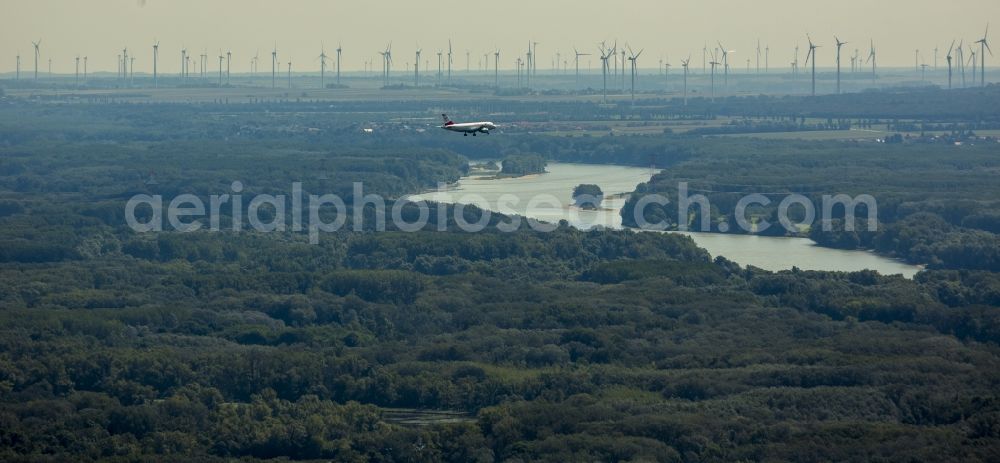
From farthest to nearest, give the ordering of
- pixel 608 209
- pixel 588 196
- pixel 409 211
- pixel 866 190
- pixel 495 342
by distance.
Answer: pixel 588 196 < pixel 866 190 < pixel 608 209 < pixel 409 211 < pixel 495 342

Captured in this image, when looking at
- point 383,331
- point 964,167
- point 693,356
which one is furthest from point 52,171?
point 693,356

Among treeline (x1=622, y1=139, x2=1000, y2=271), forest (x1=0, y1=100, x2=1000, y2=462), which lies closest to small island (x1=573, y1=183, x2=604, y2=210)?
treeline (x1=622, y1=139, x2=1000, y2=271)

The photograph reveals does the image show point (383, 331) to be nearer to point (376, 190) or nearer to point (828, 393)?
point (828, 393)

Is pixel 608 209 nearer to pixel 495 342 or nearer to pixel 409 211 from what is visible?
→ pixel 409 211

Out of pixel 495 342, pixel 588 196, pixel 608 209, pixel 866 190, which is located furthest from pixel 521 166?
pixel 495 342

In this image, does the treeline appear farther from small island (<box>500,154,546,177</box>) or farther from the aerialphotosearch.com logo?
small island (<box>500,154,546,177</box>)

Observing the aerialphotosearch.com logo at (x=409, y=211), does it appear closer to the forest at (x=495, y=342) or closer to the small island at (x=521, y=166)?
the forest at (x=495, y=342)
